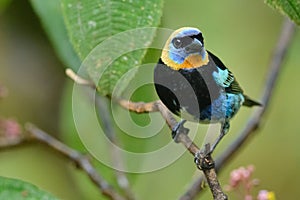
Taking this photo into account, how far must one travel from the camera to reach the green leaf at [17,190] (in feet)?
2.87

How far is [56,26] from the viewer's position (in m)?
1.34

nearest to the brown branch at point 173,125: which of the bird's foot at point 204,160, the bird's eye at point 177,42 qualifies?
the bird's foot at point 204,160

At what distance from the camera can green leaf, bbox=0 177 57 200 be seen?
874mm

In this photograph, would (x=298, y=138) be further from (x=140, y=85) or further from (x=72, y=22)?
(x=72, y=22)

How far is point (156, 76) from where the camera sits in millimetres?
904

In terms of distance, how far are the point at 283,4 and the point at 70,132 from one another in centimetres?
89

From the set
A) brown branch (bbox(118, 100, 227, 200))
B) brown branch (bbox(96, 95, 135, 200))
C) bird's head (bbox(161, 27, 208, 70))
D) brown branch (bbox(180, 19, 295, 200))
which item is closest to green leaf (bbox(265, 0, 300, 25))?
bird's head (bbox(161, 27, 208, 70))

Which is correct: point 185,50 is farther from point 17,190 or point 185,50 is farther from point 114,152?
point 114,152

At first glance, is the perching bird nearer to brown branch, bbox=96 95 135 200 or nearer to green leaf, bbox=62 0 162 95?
green leaf, bbox=62 0 162 95

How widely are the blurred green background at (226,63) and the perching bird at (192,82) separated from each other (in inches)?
41.8

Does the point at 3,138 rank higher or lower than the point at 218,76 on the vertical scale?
lower

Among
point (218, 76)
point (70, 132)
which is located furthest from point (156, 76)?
point (70, 132)

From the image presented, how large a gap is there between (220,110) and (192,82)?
68mm

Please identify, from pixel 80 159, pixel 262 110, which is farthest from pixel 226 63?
pixel 80 159
